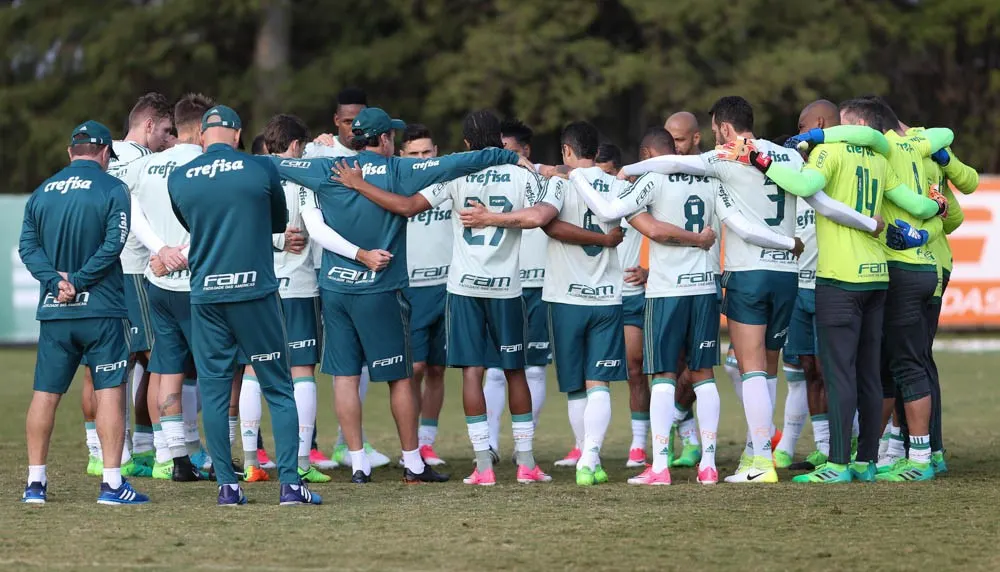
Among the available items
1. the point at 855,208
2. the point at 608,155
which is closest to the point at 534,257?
the point at 608,155

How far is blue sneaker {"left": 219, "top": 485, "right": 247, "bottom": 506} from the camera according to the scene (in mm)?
8922

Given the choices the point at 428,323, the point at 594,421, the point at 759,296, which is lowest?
the point at 594,421

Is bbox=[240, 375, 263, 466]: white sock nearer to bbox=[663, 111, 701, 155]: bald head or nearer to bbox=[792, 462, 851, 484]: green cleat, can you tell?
bbox=[663, 111, 701, 155]: bald head

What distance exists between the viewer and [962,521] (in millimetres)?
8430

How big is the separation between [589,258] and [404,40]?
24520mm

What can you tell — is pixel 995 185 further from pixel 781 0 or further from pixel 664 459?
pixel 664 459

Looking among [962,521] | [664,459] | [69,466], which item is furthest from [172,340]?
[962,521]

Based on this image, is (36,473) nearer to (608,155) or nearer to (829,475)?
(608,155)

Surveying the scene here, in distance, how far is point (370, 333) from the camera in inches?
395

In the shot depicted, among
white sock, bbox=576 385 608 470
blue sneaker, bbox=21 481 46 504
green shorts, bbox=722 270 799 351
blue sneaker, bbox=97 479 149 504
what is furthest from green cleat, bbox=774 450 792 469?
blue sneaker, bbox=21 481 46 504

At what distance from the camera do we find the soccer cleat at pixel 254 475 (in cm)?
1044

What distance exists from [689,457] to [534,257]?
1.86m

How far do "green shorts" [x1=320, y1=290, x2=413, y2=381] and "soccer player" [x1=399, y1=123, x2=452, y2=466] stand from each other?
1172mm

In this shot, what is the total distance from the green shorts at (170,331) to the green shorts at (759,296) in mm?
3575
